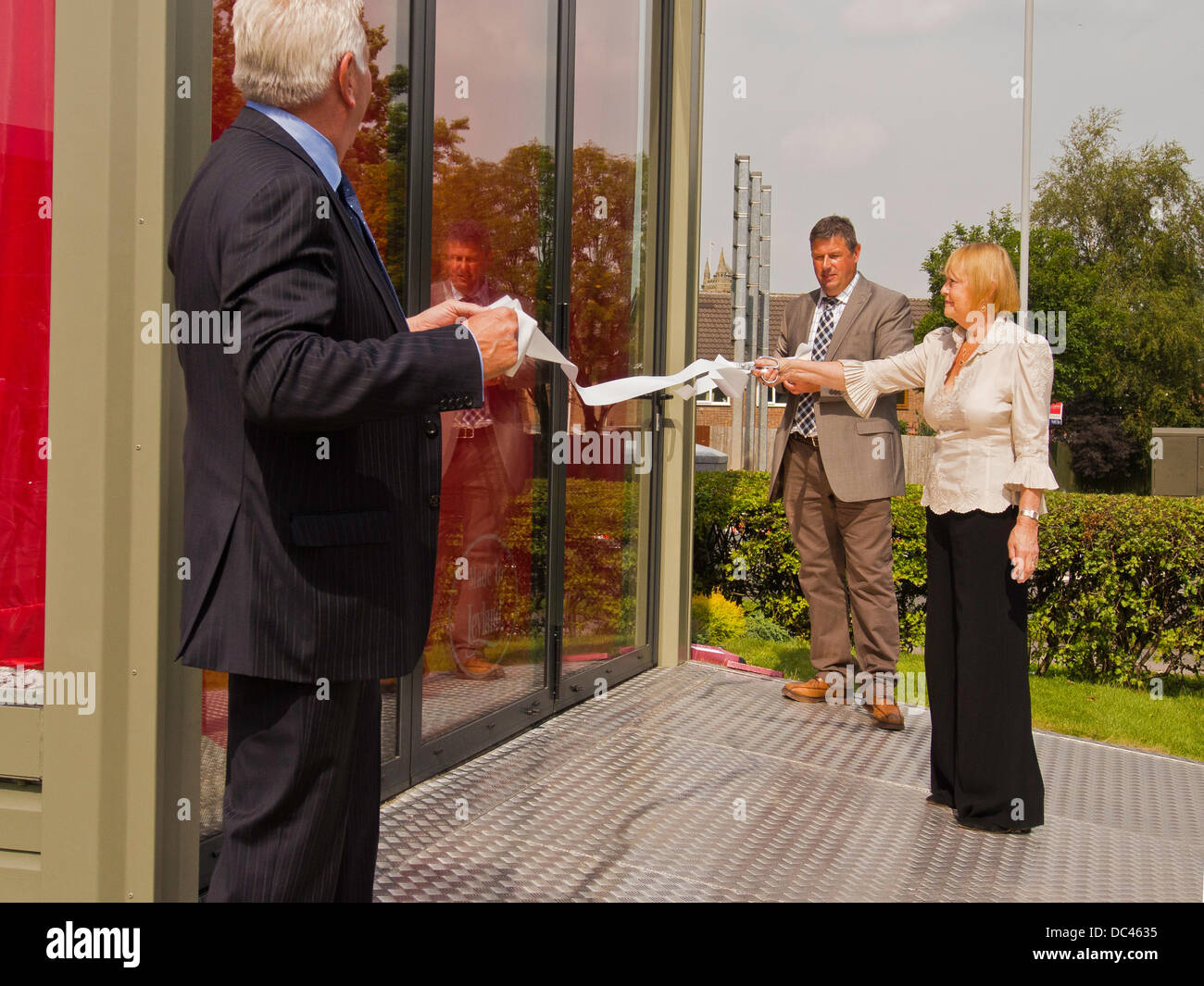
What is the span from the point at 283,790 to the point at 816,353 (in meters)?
4.54

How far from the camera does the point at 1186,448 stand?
27719 mm

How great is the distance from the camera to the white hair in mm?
1986

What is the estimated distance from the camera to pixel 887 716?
561cm

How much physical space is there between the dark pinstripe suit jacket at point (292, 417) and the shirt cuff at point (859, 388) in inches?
128

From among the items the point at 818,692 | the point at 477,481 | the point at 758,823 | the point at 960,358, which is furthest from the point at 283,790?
the point at 818,692

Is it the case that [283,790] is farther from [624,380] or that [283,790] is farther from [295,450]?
[624,380]

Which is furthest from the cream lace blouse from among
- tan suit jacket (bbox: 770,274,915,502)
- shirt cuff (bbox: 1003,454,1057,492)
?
tan suit jacket (bbox: 770,274,915,502)

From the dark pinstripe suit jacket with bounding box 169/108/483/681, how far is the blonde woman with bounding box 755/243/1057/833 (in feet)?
8.98

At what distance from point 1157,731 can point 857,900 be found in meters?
3.68

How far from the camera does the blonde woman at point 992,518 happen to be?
4133mm

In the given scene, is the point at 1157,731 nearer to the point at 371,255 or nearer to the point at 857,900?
the point at 857,900

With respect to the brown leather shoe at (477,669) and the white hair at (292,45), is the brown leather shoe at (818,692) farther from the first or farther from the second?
the white hair at (292,45)

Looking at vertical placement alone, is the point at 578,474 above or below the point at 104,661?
above
